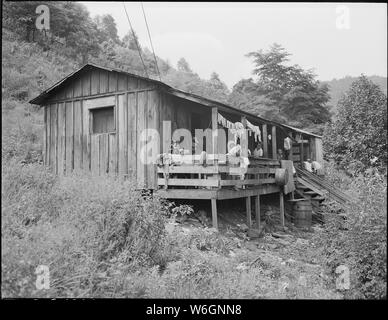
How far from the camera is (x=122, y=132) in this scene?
1072cm

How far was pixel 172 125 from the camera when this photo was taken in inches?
434

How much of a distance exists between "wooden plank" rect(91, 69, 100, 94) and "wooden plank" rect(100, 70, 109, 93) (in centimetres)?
14

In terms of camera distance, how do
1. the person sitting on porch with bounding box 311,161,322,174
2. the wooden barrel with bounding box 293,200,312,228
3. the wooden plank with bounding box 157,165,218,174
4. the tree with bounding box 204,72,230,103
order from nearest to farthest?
1. the wooden plank with bounding box 157,165,218,174
2. the wooden barrel with bounding box 293,200,312,228
3. the person sitting on porch with bounding box 311,161,322,174
4. the tree with bounding box 204,72,230,103

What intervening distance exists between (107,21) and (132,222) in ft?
136

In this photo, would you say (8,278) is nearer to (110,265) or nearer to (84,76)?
(110,265)

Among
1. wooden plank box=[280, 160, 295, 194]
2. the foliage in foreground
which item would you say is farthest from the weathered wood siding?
wooden plank box=[280, 160, 295, 194]

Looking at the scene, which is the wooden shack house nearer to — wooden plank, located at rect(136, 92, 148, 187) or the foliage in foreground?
wooden plank, located at rect(136, 92, 148, 187)

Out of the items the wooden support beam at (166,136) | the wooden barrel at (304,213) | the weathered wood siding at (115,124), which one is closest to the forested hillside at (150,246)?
the weathered wood siding at (115,124)

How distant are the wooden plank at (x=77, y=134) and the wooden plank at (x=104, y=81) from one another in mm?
1187

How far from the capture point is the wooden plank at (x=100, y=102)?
35.9 ft

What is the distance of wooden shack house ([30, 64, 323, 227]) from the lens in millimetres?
9664

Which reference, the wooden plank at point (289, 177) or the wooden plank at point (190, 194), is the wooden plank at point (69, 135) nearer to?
the wooden plank at point (190, 194)

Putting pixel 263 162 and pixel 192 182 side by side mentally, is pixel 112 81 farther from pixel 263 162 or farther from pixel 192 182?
pixel 263 162

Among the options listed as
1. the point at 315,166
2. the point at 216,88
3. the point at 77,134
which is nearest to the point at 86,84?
the point at 77,134
